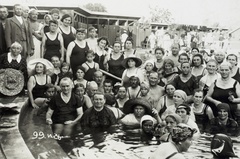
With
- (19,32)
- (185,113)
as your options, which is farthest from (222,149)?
(19,32)

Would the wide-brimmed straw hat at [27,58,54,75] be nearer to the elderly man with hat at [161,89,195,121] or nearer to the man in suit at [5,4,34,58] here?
the man in suit at [5,4,34,58]

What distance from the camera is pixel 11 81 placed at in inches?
102

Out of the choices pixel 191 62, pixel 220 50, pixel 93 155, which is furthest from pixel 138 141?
pixel 220 50

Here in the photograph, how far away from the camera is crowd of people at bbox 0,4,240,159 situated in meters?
2.53

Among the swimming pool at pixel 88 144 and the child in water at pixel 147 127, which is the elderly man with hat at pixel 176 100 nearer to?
the child in water at pixel 147 127

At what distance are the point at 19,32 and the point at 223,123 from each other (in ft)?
6.19

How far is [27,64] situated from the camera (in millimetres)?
2711

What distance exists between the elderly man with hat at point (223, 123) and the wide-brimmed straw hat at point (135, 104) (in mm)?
509

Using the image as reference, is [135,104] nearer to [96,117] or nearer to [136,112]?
[136,112]

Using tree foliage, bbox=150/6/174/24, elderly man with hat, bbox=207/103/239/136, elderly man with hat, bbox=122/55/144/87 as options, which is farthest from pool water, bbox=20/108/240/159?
tree foliage, bbox=150/6/174/24

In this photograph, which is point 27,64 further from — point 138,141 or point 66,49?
point 138,141

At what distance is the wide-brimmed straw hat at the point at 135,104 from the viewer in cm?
261

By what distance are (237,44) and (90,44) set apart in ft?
4.41

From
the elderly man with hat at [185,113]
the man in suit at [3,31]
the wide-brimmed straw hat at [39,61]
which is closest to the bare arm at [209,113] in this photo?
the elderly man with hat at [185,113]
